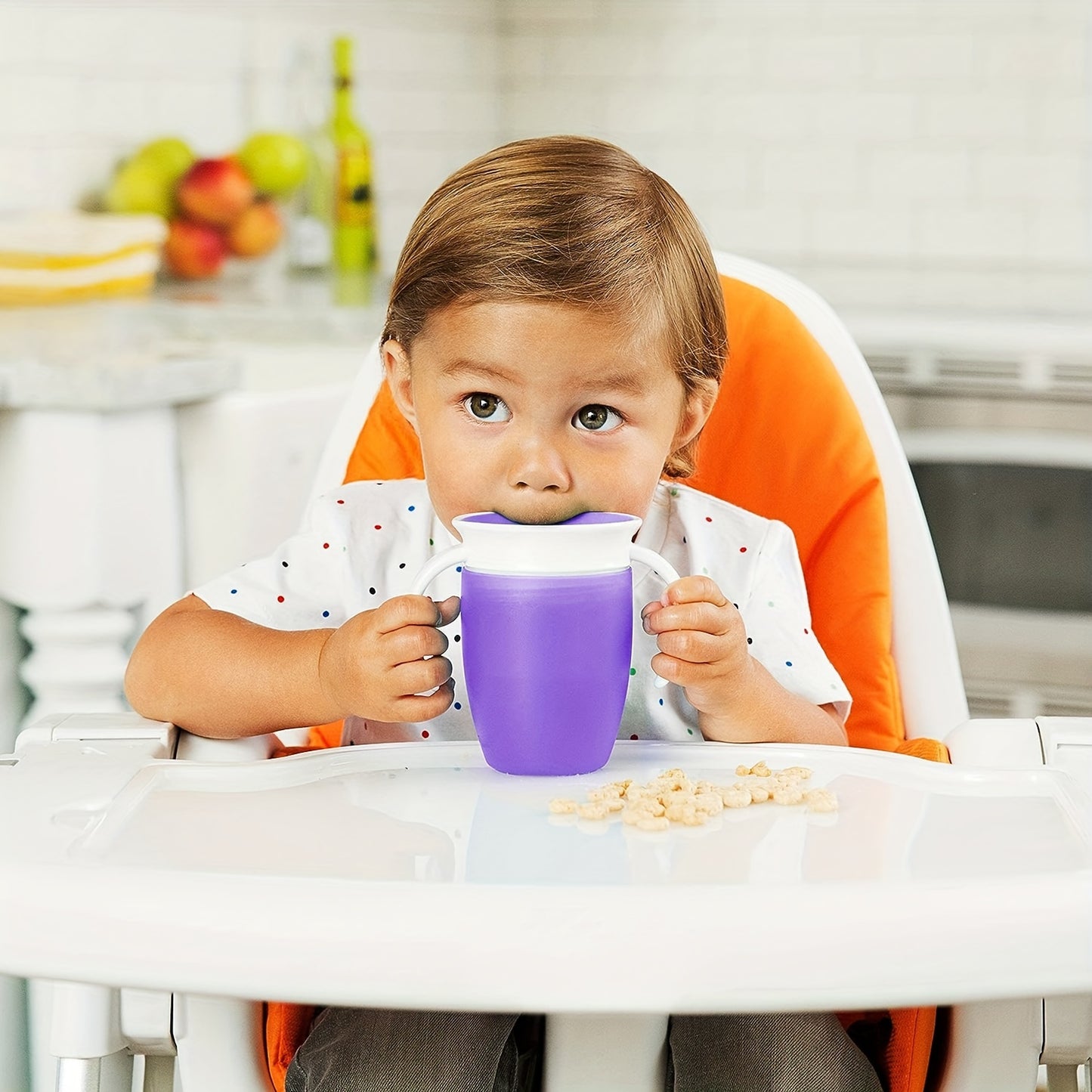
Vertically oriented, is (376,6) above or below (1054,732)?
above

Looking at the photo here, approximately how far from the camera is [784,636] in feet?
3.32

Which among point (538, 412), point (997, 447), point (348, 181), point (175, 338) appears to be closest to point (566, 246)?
point (538, 412)

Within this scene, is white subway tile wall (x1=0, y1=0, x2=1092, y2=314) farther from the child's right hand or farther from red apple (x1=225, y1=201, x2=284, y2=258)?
the child's right hand

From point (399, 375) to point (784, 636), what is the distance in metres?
0.32

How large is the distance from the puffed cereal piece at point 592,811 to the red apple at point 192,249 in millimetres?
1970

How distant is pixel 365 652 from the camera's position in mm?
801

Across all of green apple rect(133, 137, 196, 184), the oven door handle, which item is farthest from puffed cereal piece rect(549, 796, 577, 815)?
green apple rect(133, 137, 196, 184)

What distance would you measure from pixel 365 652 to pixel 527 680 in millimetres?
102

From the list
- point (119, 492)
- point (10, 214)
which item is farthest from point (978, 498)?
point (10, 214)

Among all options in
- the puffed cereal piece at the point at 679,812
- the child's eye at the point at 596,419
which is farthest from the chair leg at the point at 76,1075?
the child's eye at the point at 596,419

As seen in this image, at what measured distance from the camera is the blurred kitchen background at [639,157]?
1562 mm

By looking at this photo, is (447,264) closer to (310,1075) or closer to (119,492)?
(310,1075)

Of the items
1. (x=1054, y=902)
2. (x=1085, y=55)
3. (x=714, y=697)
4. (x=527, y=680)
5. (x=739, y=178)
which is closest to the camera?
(x=1054, y=902)

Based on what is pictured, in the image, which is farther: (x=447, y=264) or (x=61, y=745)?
(x=447, y=264)
